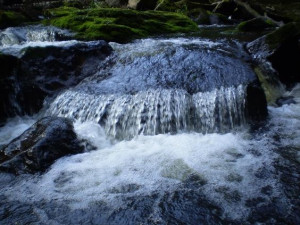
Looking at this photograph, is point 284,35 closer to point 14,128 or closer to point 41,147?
point 41,147

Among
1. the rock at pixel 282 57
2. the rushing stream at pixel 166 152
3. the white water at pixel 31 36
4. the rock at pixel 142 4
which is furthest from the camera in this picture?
the rock at pixel 142 4

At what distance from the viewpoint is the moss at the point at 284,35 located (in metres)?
8.00

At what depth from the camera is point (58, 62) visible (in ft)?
26.0

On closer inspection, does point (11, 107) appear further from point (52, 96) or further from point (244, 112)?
point (244, 112)

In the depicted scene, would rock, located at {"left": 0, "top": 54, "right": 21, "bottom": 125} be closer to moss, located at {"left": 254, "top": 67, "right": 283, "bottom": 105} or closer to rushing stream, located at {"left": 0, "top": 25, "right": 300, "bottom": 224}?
rushing stream, located at {"left": 0, "top": 25, "right": 300, "bottom": 224}

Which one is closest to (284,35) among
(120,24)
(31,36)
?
(120,24)

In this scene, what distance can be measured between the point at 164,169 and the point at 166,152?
573 millimetres

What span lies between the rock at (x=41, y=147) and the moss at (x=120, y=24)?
5434mm

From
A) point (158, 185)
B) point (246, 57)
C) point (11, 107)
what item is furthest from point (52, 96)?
point (246, 57)

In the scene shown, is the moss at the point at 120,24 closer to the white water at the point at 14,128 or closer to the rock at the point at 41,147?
the white water at the point at 14,128

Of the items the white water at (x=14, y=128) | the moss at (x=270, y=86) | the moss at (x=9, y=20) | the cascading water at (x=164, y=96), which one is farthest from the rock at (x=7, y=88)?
the moss at (x=9, y=20)

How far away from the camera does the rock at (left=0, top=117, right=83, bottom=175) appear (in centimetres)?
464

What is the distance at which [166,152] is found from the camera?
508cm

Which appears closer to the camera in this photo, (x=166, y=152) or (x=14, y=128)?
(x=166, y=152)
